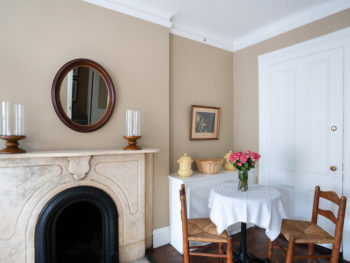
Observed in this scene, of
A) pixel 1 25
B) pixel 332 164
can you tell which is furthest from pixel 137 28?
pixel 332 164

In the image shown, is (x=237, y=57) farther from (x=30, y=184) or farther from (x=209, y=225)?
(x=30, y=184)

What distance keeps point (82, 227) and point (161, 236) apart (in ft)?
3.31

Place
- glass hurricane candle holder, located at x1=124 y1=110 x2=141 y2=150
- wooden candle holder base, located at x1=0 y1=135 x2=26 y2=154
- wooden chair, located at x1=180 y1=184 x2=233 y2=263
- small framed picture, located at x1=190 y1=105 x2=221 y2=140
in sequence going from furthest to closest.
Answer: small framed picture, located at x1=190 y1=105 x2=221 y2=140 → glass hurricane candle holder, located at x1=124 y1=110 x2=141 y2=150 → wooden chair, located at x1=180 y1=184 x2=233 y2=263 → wooden candle holder base, located at x1=0 y1=135 x2=26 y2=154

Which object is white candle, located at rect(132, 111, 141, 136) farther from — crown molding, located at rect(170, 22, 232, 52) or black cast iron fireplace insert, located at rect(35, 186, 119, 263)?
crown molding, located at rect(170, 22, 232, 52)

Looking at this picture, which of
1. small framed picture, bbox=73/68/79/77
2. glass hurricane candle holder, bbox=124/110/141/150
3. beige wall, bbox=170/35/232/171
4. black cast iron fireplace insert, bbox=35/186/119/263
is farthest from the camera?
beige wall, bbox=170/35/232/171

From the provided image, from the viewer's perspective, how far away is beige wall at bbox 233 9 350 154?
311 cm

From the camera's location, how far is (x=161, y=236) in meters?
2.80

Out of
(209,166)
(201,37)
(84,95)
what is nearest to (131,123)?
(84,95)

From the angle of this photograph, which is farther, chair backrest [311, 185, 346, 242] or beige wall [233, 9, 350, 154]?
beige wall [233, 9, 350, 154]

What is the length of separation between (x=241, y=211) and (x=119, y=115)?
1.68 meters

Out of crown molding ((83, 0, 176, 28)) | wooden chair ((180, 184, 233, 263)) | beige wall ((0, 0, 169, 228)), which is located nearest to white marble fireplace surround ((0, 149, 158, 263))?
beige wall ((0, 0, 169, 228))

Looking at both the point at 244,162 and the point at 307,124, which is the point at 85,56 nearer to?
the point at 244,162

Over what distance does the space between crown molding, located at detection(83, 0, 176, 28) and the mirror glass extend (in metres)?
0.78

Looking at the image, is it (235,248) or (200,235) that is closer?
(200,235)
